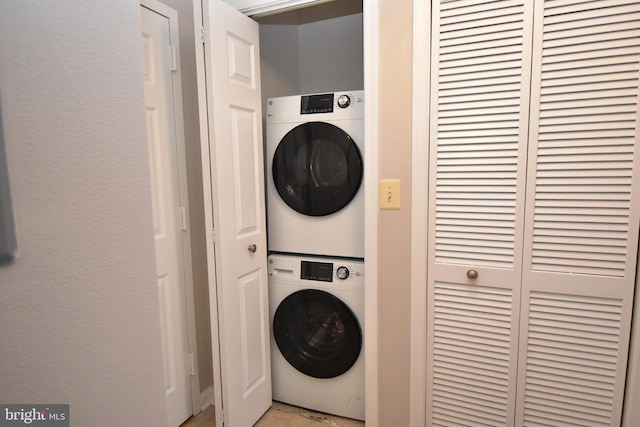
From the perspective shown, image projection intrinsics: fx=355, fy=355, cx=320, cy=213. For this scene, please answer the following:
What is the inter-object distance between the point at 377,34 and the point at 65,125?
1287mm

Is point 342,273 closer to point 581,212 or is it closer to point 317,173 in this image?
point 317,173

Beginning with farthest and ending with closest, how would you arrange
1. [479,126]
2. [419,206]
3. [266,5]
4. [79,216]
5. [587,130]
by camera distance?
[266,5] → [419,206] → [479,126] → [587,130] → [79,216]

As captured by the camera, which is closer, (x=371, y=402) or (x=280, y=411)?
(x=371, y=402)

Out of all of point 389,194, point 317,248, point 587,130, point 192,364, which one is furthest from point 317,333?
point 587,130

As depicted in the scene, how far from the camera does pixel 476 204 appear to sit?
4.60 feet

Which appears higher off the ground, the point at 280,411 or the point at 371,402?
the point at 371,402

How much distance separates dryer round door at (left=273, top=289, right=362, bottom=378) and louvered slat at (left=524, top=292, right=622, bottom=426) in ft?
2.50

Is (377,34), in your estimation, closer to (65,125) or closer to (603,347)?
(65,125)

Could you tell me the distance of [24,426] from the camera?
0.45 metres

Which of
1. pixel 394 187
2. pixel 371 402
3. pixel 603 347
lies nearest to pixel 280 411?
pixel 371 402

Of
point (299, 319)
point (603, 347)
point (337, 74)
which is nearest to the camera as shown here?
point (603, 347)

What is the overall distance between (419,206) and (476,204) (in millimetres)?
217

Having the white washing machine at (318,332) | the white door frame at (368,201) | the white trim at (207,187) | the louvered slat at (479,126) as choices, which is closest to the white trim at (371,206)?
the white door frame at (368,201)

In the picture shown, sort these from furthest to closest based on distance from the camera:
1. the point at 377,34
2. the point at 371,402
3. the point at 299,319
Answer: the point at 299,319, the point at 371,402, the point at 377,34
